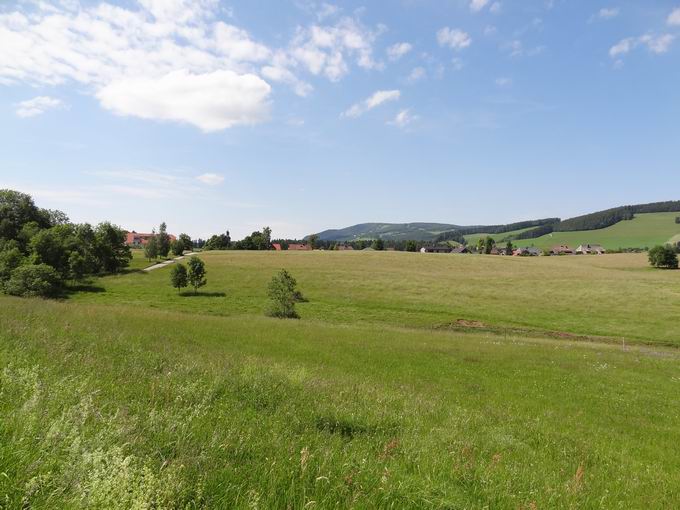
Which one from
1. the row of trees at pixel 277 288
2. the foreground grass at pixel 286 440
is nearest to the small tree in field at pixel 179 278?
the row of trees at pixel 277 288

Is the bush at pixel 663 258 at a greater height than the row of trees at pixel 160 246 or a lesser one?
lesser

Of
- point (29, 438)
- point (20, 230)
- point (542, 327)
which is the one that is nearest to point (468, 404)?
point (29, 438)

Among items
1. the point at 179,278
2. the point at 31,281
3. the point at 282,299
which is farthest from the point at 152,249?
the point at 282,299

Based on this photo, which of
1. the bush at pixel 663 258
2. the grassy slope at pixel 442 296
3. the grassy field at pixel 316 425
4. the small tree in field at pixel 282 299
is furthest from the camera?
the bush at pixel 663 258

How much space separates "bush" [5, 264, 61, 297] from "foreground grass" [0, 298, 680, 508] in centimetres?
5162

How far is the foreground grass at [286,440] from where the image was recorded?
11.1ft

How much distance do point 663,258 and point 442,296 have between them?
84.4 m

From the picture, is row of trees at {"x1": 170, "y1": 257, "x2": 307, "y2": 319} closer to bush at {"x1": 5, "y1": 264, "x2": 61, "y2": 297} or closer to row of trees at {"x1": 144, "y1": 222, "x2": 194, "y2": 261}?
bush at {"x1": 5, "y1": 264, "x2": 61, "y2": 297}

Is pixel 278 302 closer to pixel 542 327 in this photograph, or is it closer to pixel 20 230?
pixel 542 327

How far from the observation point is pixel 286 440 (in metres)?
5.30

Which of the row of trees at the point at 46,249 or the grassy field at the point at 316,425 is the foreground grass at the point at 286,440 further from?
the row of trees at the point at 46,249

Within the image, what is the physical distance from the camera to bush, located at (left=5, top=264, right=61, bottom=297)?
52625mm

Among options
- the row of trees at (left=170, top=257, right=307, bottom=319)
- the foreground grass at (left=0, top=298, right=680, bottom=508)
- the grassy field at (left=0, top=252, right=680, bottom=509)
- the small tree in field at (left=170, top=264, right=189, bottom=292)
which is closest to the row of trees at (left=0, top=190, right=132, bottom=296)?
the small tree in field at (left=170, top=264, right=189, bottom=292)

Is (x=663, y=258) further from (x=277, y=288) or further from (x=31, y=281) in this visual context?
(x=31, y=281)
